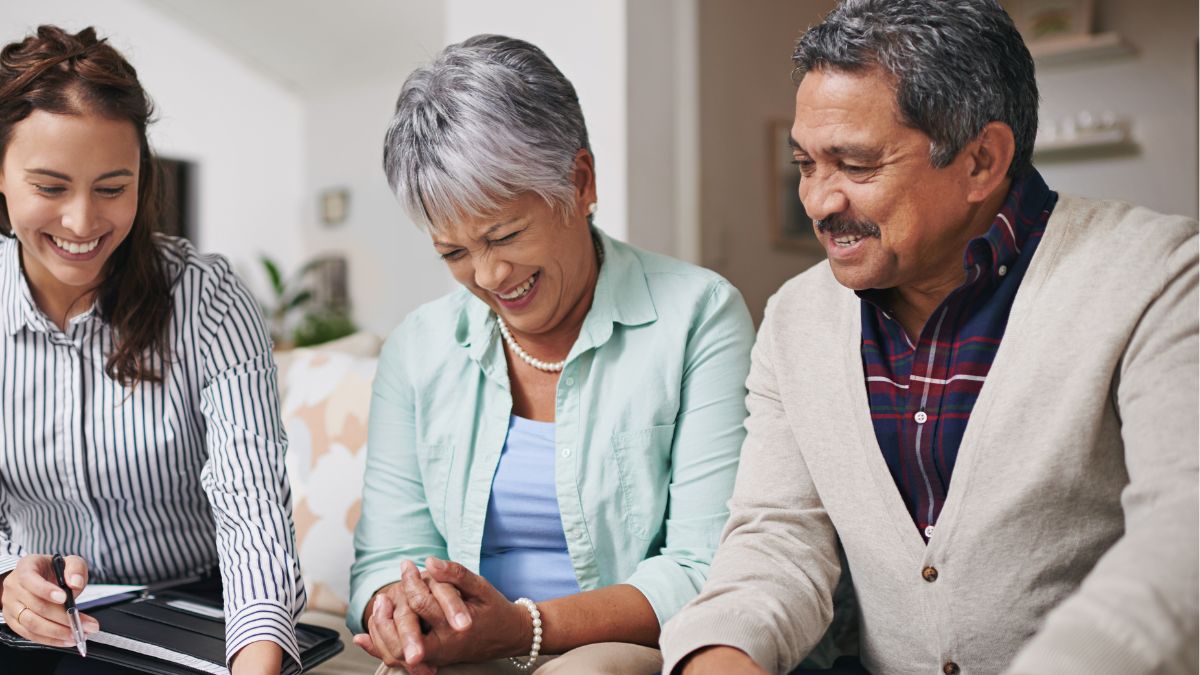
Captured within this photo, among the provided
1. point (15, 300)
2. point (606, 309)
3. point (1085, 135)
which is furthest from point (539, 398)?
point (1085, 135)

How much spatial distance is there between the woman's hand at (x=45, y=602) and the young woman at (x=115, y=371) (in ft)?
0.21

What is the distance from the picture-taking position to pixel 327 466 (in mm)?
2037

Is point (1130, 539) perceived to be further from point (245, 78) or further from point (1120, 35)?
point (245, 78)

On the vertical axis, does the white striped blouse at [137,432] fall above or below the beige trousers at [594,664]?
above

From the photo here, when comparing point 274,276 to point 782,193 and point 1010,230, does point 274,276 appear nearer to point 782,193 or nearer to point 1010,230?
point 782,193

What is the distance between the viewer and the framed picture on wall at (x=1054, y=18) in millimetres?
4224

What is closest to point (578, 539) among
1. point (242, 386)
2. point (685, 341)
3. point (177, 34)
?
point (685, 341)

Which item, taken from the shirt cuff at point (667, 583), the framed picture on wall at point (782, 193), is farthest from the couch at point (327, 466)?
the framed picture on wall at point (782, 193)

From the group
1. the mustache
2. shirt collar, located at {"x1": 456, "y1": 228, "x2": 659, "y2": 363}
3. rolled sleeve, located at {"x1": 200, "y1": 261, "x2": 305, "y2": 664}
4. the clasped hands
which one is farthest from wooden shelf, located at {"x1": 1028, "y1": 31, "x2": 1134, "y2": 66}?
the clasped hands

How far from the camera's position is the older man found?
3.61ft

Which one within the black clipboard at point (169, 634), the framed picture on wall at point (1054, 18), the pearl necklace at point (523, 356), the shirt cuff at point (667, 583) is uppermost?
the framed picture on wall at point (1054, 18)

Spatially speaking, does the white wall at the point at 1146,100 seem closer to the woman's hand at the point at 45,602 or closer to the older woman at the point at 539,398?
the older woman at the point at 539,398

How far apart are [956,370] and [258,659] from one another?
0.93m

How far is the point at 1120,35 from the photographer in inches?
167
